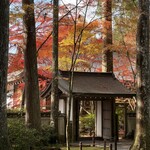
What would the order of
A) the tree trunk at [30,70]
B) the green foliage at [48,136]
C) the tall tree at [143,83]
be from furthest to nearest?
the tree trunk at [30,70], the green foliage at [48,136], the tall tree at [143,83]

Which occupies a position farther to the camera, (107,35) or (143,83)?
(107,35)

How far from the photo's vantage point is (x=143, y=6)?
1113cm

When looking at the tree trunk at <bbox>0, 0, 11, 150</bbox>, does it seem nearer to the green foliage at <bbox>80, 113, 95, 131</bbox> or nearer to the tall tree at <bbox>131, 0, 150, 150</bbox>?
the tall tree at <bbox>131, 0, 150, 150</bbox>

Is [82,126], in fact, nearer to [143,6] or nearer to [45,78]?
[45,78]

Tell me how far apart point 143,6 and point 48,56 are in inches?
396

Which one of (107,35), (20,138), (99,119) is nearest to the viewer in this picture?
(20,138)

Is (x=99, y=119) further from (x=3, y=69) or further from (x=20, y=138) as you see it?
(x=3, y=69)

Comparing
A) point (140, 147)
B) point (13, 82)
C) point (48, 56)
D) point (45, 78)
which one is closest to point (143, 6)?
point (140, 147)

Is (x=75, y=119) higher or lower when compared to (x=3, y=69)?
lower

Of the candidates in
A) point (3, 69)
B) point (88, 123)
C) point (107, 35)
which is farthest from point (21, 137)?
point (88, 123)

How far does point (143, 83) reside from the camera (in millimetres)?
10898

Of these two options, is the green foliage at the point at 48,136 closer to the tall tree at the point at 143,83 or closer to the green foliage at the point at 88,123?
the tall tree at the point at 143,83

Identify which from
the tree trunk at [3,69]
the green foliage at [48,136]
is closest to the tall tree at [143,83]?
the green foliage at [48,136]

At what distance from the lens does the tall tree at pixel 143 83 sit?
10727 mm
